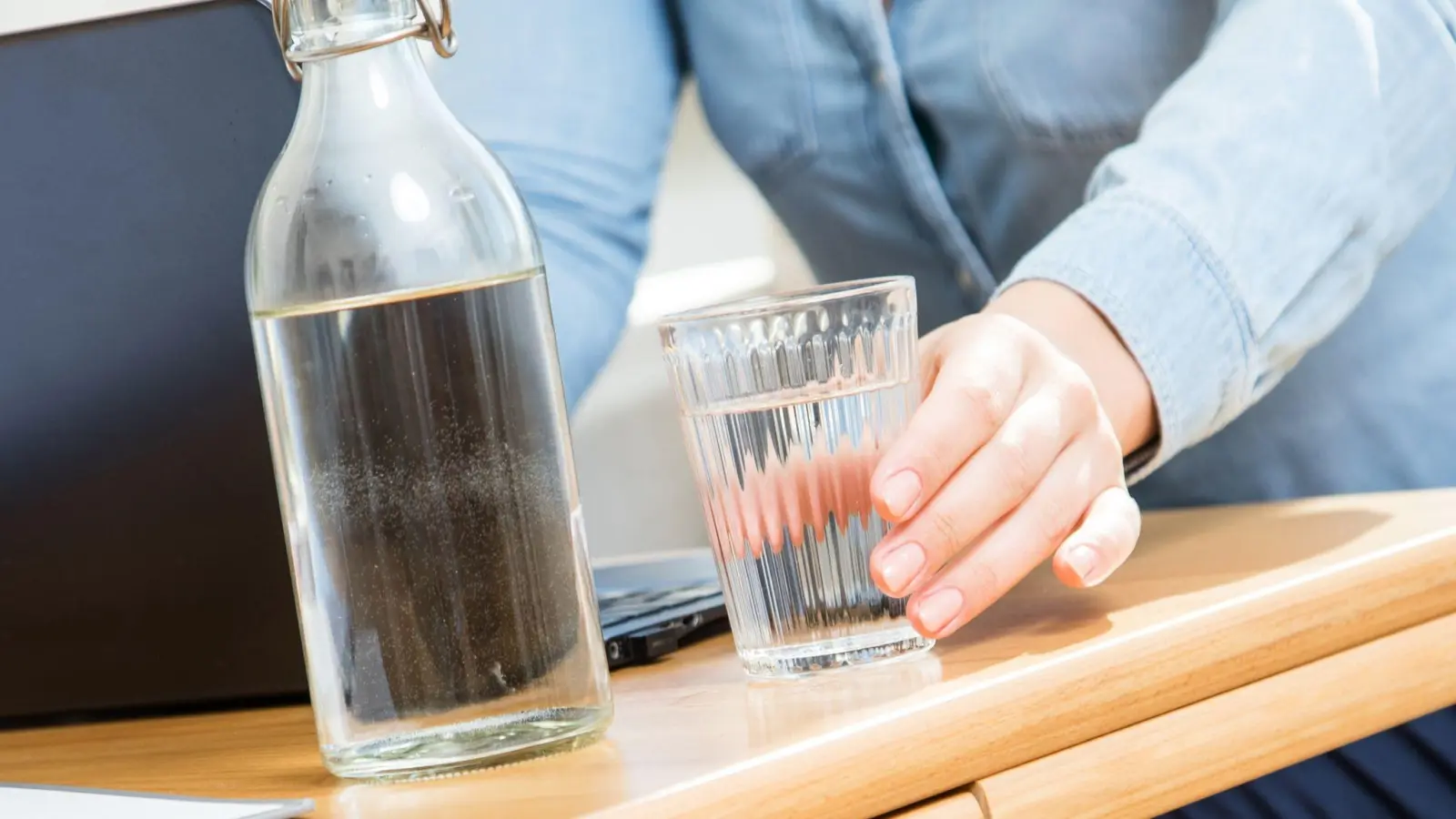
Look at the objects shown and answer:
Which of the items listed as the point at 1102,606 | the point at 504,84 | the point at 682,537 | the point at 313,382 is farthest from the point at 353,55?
the point at 682,537

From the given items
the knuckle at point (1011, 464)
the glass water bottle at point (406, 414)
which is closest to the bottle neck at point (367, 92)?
the glass water bottle at point (406, 414)

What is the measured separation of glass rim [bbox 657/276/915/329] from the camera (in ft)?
1.60

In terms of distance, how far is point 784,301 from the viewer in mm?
489

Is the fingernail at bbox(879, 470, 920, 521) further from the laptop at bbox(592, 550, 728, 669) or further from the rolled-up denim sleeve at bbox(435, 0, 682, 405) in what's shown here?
the rolled-up denim sleeve at bbox(435, 0, 682, 405)

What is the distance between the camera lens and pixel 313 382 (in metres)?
0.43

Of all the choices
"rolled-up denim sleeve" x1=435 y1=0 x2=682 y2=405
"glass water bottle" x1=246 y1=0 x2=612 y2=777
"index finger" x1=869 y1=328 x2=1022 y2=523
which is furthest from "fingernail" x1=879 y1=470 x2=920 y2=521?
"rolled-up denim sleeve" x1=435 y1=0 x2=682 y2=405

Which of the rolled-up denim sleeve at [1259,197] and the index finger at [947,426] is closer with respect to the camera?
the index finger at [947,426]

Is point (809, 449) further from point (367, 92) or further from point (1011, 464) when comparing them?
point (367, 92)

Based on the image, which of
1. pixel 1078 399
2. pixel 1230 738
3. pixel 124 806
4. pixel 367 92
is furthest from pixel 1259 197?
pixel 124 806

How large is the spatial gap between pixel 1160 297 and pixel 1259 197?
0.08 m

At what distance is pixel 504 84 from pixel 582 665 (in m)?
0.64

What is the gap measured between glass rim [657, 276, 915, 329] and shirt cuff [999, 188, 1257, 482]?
0.16 m

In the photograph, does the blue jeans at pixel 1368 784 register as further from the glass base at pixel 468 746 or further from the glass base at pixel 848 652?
the glass base at pixel 468 746

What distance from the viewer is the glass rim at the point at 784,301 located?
49 cm
